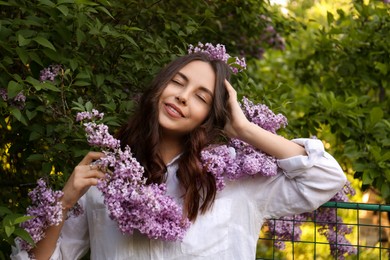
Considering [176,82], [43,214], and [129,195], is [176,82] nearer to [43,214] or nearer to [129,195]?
[129,195]

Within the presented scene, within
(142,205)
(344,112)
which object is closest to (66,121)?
(142,205)

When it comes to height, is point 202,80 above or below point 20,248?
above

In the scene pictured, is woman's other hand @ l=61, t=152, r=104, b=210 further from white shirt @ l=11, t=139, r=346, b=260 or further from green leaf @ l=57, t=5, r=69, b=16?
green leaf @ l=57, t=5, r=69, b=16

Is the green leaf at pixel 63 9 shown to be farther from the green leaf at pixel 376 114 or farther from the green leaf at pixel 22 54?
the green leaf at pixel 376 114

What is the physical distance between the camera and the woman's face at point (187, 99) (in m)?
2.06

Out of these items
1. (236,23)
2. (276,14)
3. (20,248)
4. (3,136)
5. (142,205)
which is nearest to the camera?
(142,205)

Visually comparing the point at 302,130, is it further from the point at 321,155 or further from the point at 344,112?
the point at 321,155

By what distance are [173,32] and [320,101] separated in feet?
2.93

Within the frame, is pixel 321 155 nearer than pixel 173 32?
Yes

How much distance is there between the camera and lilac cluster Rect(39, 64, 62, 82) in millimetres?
2258

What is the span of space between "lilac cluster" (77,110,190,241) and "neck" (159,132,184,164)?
0.23 metres

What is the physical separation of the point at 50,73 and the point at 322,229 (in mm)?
1318

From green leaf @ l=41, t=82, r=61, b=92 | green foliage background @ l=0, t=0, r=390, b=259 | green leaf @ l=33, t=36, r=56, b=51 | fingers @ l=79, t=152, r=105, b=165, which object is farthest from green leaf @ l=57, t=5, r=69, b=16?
fingers @ l=79, t=152, r=105, b=165

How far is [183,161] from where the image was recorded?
2117mm
